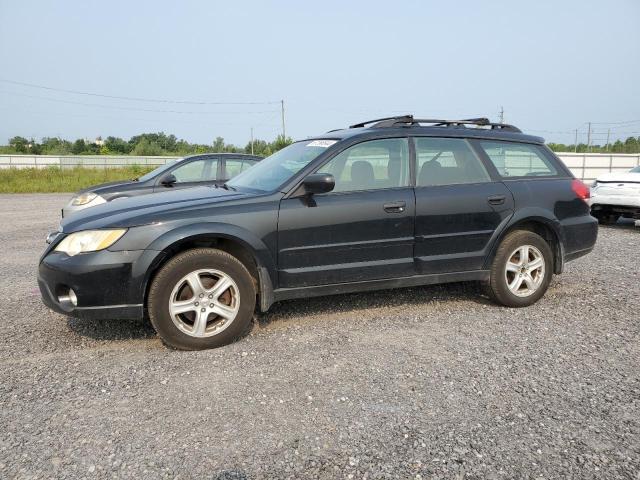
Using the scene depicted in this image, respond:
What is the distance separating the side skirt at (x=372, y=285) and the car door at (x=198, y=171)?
194 inches

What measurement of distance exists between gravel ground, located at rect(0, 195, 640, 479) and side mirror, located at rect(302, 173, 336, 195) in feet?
3.72

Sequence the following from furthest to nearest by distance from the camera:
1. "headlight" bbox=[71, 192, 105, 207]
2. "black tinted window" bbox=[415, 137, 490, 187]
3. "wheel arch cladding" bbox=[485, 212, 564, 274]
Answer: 1. "headlight" bbox=[71, 192, 105, 207]
2. "wheel arch cladding" bbox=[485, 212, 564, 274]
3. "black tinted window" bbox=[415, 137, 490, 187]

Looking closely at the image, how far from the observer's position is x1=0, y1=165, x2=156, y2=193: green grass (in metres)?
22.6

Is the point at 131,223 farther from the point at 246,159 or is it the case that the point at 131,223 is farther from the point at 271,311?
the point at 246,159

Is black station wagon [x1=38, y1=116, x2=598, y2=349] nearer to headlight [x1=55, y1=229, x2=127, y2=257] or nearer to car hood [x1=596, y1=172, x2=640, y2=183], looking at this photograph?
headlight [x1=55, y1=229, x2=127, y2=257]

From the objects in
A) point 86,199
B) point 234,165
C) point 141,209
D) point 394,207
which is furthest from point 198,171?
point 394,207

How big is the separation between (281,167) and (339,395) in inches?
A: 86.3

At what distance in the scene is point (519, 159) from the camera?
4.67 meters

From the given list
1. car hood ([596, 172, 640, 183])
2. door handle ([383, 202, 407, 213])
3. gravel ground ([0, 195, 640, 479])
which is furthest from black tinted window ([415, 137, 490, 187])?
car hood ([596, 172, 640, 183])

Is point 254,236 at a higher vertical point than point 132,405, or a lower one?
higher

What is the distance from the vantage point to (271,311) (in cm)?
445

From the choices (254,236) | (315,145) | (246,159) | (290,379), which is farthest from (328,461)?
(246,159)

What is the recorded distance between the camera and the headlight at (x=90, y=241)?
11.2 ft

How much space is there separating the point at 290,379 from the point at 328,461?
0.88 metres
